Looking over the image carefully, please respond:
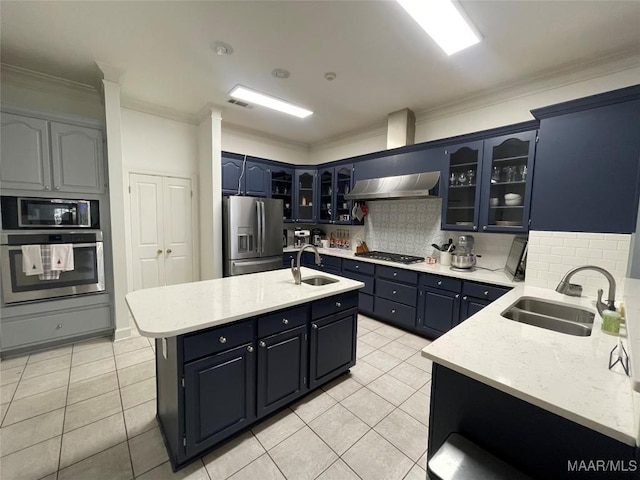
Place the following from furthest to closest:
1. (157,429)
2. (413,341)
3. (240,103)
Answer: (240,103), (413,341), (157,429)

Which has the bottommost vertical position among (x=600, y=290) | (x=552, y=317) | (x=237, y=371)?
(x=237, y=371)

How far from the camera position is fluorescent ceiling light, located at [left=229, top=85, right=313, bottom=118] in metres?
3.15

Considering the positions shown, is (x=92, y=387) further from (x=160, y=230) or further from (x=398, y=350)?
(x=398, y=350)

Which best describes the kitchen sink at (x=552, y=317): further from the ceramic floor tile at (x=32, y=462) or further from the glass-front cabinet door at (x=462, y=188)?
the ceramic floor tile at (x=32, y=462)

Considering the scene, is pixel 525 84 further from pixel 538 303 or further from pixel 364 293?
pixel 364 293

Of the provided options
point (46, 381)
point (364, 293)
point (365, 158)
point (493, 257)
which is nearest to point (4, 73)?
point (46, 381)

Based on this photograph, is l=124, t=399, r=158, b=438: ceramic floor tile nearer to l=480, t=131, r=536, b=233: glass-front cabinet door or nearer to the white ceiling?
the white ceiling

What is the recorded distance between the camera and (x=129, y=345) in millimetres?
2945

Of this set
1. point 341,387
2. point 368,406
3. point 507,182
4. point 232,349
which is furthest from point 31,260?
point 507,182

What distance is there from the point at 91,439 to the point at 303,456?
54.4 inches

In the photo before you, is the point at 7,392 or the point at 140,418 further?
the point at 7,392

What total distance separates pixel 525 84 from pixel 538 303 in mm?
2355

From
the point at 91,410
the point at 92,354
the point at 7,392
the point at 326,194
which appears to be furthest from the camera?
the point at 326,194

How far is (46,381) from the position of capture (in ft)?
7.45
